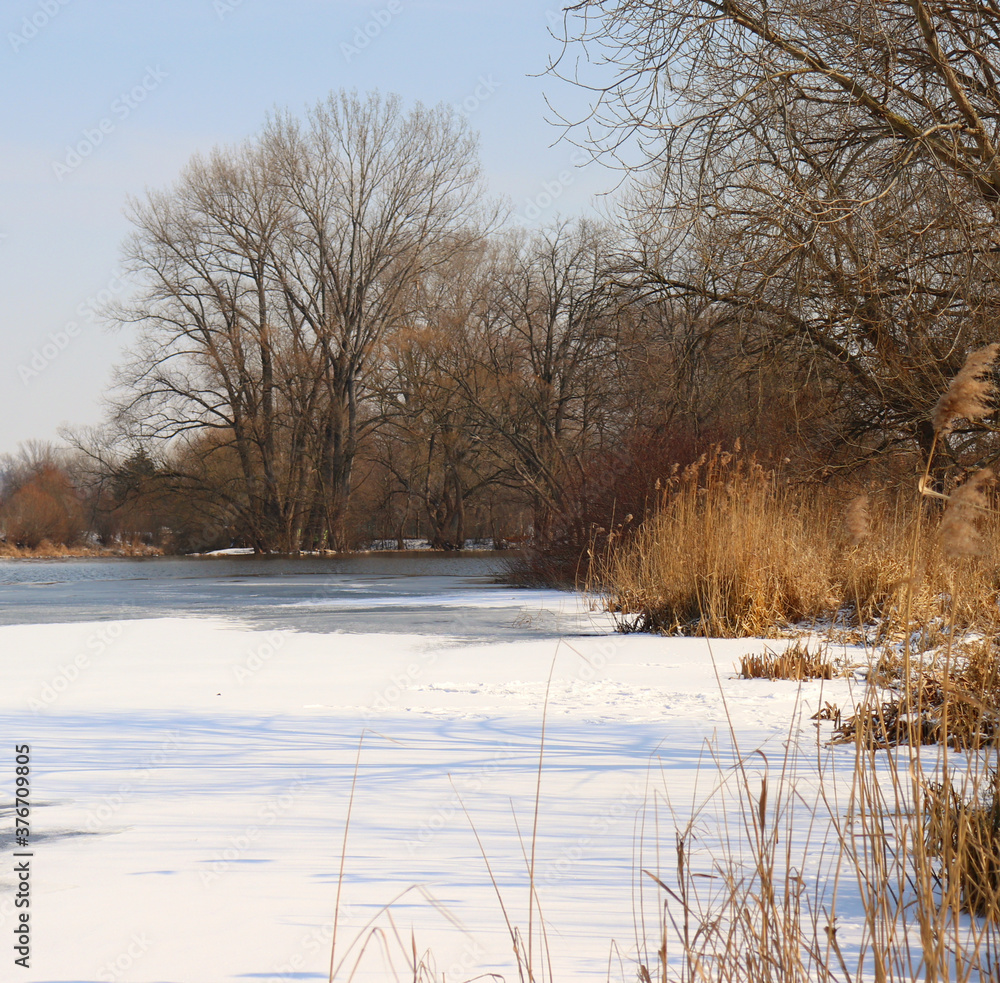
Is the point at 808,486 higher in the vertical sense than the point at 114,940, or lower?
higher

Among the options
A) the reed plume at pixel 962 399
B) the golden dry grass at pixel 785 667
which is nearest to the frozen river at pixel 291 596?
the golden dry grass at pixel 785 667

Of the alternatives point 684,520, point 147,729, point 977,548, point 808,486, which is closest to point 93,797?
point 147,729

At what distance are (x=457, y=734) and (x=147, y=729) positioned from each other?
1.39m

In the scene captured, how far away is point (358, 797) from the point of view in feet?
10.4

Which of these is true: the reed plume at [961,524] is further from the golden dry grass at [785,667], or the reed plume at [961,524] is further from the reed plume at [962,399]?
the golden dry grass at [785,667]

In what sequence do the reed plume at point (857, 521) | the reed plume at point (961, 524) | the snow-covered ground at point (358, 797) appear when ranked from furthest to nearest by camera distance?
the snow-covered ground at point (358, 797) → the reed plume at point (857, 521) → the reed plume at point (961, 524)

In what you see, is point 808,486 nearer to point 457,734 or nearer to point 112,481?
point 457,734

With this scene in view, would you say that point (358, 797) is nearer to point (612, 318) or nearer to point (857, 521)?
point (857, 521)

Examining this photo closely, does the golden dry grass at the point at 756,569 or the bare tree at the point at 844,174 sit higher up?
the bare tree at the point at 844,174

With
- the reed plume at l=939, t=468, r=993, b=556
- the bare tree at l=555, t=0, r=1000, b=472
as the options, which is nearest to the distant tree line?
the bare tree at l=555, t=0, r=1000, b=472

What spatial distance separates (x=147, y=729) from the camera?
4.40 m

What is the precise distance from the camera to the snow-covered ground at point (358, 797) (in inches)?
81.2

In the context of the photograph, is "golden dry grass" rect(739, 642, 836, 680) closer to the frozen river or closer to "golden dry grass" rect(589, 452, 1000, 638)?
"golden dry grass" rect(589, 452, 1000, 638)

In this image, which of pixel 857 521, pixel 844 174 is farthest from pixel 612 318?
pixel 857 521
